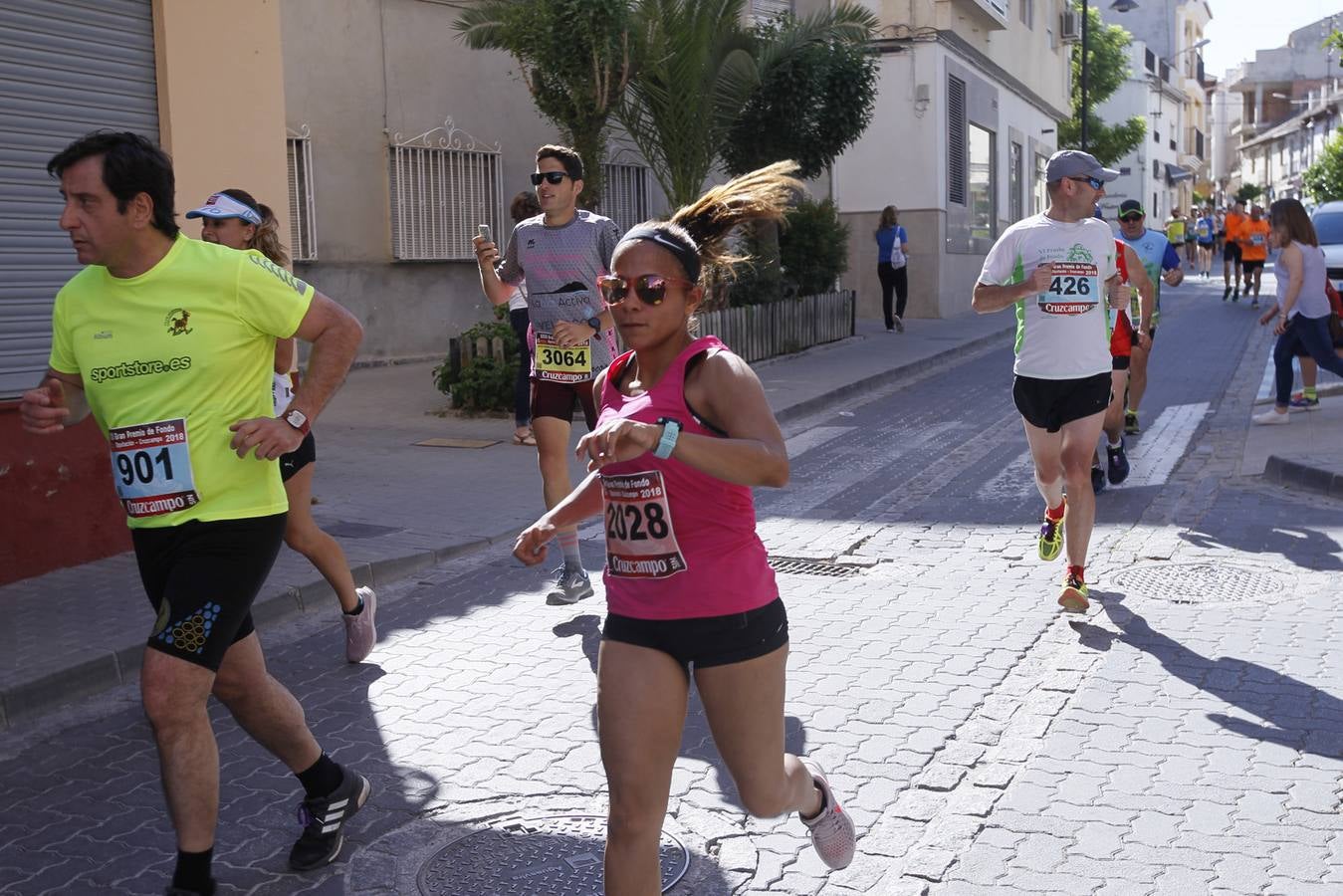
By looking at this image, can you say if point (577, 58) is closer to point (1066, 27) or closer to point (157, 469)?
point (157, 469)

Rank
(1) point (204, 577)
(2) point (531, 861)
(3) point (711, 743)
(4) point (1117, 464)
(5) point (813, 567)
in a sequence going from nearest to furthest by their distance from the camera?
(1) point (204, 577), (2) point (531, 861), (3) point (711, 743), (5) point (813, 567), (4) point (1117, 464)

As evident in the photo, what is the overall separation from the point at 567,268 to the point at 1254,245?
2380cm

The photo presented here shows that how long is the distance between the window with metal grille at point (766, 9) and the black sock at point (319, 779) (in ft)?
71.6

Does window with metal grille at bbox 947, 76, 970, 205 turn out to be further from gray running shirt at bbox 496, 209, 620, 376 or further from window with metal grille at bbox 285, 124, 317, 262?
gray running shirt at bbox 496, 209, 620, 376

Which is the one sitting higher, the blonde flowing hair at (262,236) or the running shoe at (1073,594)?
the blonde flowing hair at (262,236)

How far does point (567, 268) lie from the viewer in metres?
7.03

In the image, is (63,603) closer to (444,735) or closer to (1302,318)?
(444,735)

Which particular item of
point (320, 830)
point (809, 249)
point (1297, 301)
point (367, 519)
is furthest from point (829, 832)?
point (809, 249)

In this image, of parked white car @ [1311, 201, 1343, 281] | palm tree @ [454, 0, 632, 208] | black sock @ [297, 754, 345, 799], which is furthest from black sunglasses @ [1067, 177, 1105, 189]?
parked white car @ [1311, 201, 1343, 281]

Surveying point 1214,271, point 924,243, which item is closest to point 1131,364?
point 924,243

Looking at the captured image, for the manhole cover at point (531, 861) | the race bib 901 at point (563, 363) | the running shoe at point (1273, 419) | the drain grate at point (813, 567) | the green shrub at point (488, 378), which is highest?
the race bib 901 at point (563, 363)

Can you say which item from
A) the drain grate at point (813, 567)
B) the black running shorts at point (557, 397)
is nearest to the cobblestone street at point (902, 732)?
the drain grate at point (813, 567)

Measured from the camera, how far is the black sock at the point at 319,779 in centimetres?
405

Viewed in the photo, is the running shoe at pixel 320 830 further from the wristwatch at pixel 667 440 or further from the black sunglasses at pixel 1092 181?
the black sunglasses at pixel 1092 181
